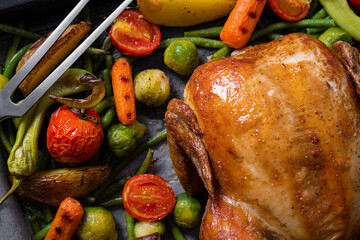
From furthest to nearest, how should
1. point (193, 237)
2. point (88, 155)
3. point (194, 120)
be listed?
point (193, 237) → point (88, 155) → point (194, 120)

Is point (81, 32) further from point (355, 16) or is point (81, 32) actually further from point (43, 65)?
point (355, 16)

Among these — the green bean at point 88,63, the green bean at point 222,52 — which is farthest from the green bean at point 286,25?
the green bean at point 88,63

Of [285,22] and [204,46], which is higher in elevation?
[285,22]

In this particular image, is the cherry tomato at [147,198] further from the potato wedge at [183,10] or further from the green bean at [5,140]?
the potato wedge at [183,10]

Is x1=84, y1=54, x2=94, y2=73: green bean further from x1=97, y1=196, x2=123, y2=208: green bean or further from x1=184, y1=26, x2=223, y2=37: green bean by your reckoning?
x1=97, y1=196, x2=123, y2=208: green bean

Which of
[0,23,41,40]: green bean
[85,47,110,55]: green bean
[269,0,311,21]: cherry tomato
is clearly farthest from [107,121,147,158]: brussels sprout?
[269,0,311,21]: cherry tomato

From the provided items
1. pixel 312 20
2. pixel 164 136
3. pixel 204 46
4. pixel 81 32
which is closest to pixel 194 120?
pixel 164 136
